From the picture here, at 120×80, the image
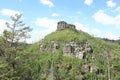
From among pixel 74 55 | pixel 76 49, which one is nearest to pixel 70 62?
pixel 74 55

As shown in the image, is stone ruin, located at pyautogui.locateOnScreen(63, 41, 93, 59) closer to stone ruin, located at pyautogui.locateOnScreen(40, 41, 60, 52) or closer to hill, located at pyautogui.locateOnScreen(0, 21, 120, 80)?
hill, located at pyautogui.locateOnScreen(0, 21, 120, 80)

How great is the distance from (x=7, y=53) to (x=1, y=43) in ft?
5.07

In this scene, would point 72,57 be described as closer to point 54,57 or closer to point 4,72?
point 54,57

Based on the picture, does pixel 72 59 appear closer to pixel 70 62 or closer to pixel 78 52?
pixel 70 62

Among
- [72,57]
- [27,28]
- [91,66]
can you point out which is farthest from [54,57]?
[27,28]

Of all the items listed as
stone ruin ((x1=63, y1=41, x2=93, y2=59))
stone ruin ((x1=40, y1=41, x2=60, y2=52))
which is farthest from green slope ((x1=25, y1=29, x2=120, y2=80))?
stone ruin ((x1=63, y1=41, x2=93, y2=59))

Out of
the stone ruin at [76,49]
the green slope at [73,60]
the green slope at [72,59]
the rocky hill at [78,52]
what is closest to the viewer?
the green slope at [73,60]

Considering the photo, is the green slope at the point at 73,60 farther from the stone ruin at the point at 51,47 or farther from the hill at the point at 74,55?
the stone ruin at the point at 51,47

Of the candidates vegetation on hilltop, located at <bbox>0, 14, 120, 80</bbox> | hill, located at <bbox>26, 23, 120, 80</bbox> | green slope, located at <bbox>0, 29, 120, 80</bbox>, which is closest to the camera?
vegetation on hilltop, located at <bbox>0, 14, 120, 80</bbox>

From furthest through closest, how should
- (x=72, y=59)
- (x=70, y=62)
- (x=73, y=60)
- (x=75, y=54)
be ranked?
1. (x=75, y=54)
2. (x=72, y=59)
3. (x=73, y=60)
4. (x=70, y=62)

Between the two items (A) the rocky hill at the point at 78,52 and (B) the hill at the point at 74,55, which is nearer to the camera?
(B) the hill at the point at 74,55

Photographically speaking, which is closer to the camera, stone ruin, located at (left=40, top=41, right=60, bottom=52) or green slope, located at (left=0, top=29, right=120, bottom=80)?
green slope, located at (left=0, top=29, right=120, bottom=80)

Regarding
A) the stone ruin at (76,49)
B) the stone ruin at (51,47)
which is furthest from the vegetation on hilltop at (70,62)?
the stone ruin at (76,49)

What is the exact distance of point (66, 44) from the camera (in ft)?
600
